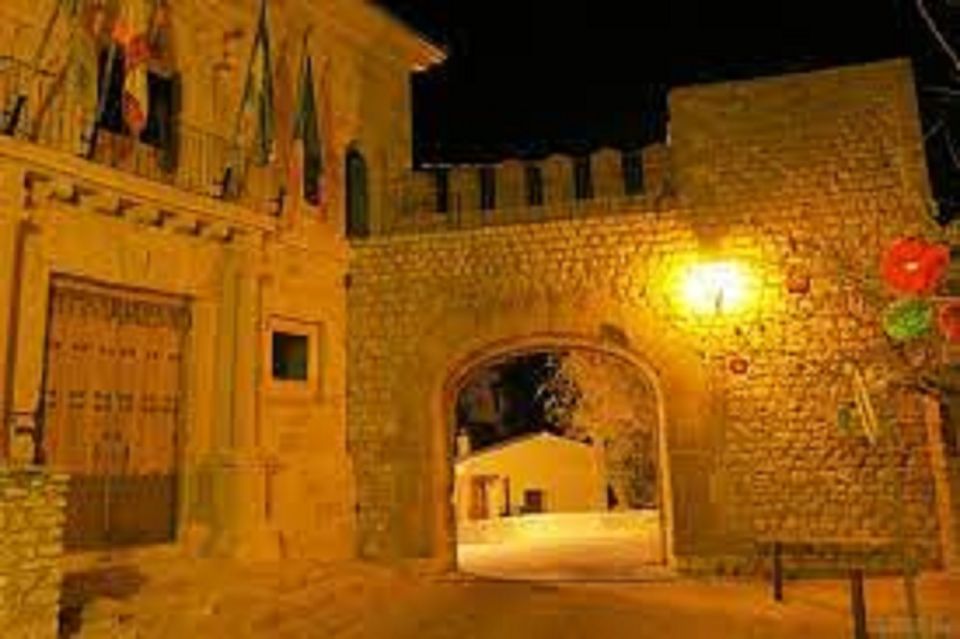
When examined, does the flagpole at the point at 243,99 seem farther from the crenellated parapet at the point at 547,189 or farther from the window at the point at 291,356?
the crenellated parapet at the point at 547,189

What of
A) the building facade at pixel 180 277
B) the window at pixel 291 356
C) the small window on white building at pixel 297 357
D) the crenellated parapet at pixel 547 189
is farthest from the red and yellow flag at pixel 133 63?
the crenellated parapet at pixel 547 189

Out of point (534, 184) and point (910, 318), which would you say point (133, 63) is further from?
point (910, 318)

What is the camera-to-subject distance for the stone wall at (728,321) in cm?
930

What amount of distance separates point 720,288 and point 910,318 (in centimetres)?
411

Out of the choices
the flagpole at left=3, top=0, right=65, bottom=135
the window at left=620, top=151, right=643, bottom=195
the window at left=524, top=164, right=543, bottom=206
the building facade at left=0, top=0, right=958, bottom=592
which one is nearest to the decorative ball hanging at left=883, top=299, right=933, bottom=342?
the building facade at left=0, top=0, right=958, bottom=592

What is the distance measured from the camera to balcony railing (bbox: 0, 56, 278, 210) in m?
8.23

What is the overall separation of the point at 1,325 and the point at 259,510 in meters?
3.33

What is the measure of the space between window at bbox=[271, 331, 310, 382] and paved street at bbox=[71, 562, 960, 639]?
2.58 metres

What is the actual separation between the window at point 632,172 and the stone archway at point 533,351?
6.31 ft

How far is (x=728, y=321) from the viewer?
9.73 metres

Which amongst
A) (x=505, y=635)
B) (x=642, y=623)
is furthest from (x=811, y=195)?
(x=505, y=635)

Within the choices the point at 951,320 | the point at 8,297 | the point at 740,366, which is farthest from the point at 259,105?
the point at 951,320

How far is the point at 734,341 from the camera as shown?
969 cm

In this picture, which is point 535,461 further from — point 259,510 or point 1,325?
point 1,325
